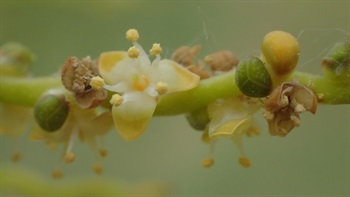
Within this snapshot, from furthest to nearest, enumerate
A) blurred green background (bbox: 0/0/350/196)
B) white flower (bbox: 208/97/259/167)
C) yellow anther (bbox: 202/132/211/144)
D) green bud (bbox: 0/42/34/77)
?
blurred green background (bbox: 0/0/350/196) < green bud (bbox: 0/42/34/77) < yellow anther (bbox: 202/132/211/144) < white flower (bbox: 208/97/259/167)

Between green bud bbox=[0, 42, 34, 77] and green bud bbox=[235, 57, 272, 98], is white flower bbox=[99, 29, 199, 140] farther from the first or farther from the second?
green bud bbox=[0, 42, 34, 77]

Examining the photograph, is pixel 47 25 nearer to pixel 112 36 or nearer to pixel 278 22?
pixel 112 36

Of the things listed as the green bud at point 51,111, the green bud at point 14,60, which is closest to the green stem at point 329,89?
the green bud at point 51,111

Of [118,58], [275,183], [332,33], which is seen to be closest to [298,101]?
[118,58]

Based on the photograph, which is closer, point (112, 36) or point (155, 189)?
point (155, 189)

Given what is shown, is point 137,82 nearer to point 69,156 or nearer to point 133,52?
point 133,52

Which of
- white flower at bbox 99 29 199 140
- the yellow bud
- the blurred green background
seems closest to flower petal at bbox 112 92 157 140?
white flower at bbox 99 29 199 140

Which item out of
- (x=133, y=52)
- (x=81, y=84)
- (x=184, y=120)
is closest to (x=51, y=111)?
(x=81, y=84)
